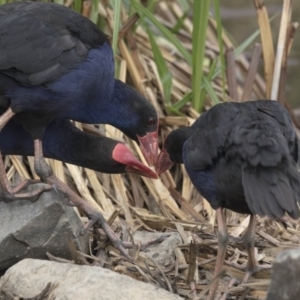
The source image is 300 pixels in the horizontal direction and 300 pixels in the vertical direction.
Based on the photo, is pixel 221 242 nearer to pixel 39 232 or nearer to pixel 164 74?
pixel 39 232

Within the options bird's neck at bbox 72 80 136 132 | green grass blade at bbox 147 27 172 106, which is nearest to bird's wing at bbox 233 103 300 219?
bird's neck at bbox 72 80 136 132

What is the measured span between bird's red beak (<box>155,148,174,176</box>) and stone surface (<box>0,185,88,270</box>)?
2.66 ft

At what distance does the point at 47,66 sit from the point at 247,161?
4.35 ft

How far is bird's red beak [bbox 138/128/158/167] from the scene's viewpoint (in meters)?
5.52

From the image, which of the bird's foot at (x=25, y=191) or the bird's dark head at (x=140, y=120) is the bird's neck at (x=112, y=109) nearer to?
the bird's dark head at (x=140, y=120)

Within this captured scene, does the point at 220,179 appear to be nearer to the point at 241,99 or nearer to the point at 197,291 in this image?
the point at 197,291

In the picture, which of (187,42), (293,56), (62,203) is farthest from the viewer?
(293,56)

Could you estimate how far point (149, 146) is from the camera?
218 inches

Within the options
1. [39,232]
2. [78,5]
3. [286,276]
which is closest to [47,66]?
[39,232]

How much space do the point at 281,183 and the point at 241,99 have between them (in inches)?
100

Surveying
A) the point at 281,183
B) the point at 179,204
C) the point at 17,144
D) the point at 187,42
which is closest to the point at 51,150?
the point at 17,144

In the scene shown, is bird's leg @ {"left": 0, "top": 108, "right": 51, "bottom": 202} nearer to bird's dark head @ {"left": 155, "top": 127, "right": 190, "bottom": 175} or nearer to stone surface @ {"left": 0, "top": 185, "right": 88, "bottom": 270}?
stone surface @ {"left": 0, "top": 185, "right": 88, "bottom": 270}

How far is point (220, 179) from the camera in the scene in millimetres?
4215

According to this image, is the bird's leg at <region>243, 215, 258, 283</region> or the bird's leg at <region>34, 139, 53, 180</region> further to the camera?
the bird's leg at <region>34, 139, 53, 180</region>
